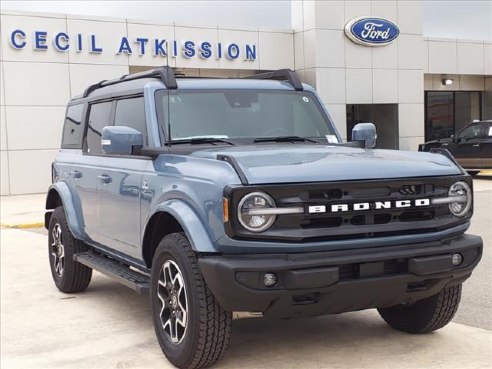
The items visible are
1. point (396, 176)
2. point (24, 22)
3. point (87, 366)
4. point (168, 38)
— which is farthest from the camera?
point (168, 38)

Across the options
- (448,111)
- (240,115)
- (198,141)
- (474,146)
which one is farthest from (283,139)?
(448,111)

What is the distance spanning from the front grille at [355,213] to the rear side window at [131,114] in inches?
69.2

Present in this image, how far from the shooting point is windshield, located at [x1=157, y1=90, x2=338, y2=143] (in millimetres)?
5199

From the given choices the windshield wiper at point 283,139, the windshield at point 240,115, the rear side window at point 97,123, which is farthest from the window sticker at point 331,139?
the rear side window at point 97,123

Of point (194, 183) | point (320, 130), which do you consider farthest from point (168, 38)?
point (194, 183)

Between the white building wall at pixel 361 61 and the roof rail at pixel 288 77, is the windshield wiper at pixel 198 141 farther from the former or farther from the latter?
the white building wall at pixel 361 61

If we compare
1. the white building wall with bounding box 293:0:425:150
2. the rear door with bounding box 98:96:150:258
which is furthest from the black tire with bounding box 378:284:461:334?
the white building wall with bounding box 293:0:425:150

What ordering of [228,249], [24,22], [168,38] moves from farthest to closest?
[168,38] → [24,22] → [228,249]

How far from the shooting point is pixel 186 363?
4148 millimetres

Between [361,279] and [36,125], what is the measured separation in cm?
1776

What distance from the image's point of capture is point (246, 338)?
4.94 meters

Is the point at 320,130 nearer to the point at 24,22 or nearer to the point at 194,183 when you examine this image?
the point at 194,183

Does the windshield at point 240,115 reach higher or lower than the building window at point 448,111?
lower

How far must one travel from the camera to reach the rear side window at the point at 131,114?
17.6 ft
